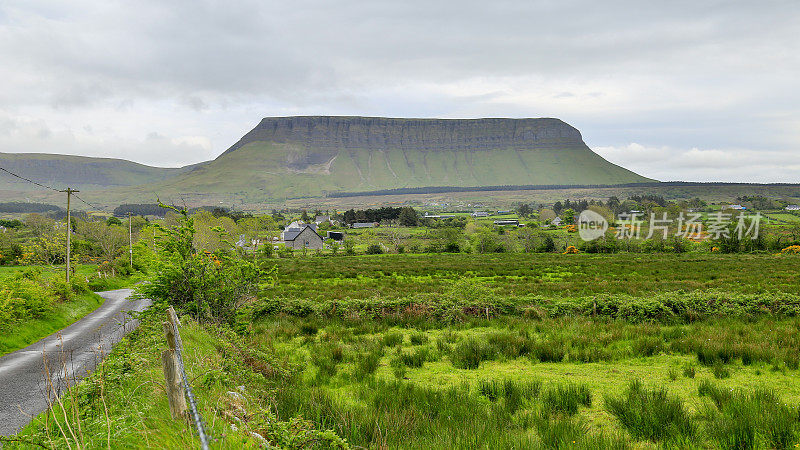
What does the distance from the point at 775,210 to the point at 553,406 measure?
18802 cm

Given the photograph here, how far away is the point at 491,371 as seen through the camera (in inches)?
403

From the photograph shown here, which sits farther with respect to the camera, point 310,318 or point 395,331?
point 310,318

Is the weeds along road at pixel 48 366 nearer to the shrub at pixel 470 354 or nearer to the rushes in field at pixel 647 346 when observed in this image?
the shrub at pixel 470 354

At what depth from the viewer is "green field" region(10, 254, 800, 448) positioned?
573 centimetres

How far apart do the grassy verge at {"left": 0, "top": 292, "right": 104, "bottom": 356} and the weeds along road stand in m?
0.43

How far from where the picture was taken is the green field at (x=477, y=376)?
5.73m

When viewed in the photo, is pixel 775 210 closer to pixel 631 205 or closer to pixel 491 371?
pixel 631 205

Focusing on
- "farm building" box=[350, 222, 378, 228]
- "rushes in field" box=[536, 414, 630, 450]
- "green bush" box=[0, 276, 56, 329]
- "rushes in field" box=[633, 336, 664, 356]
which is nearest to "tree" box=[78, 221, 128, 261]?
"green bush" box=[0, 276, 56, 329]

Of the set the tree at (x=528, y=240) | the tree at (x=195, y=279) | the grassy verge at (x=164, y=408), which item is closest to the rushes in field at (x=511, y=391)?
the grassy verge at (x=164, y=408)

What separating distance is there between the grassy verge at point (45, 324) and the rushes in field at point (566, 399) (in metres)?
17.4

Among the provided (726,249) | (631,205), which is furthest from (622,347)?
(631,205)

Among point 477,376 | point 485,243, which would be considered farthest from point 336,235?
point 477,376

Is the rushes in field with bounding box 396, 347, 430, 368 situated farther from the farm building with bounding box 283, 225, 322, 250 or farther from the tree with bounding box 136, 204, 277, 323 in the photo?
the farm building with bounding box 283, 225, 322, 250

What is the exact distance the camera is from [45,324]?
778 inches
